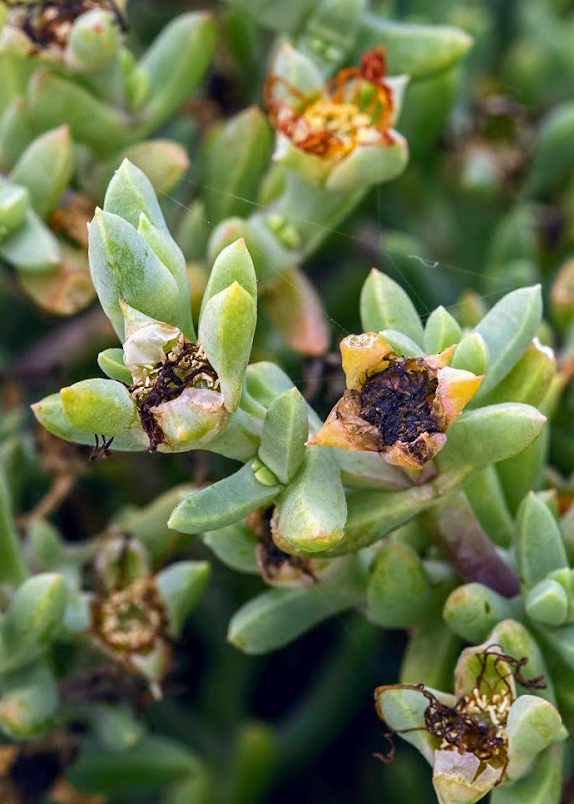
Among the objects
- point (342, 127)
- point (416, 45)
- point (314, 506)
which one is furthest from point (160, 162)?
point (314, 506)

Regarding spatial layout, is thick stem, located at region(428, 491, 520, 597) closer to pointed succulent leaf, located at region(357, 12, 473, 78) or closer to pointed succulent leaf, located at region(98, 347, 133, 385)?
pointed succulent leaf, located at region(98, 347, 133, 385)

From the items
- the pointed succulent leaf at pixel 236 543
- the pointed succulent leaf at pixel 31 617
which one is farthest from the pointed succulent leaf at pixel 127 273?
the pointed succulent leaf at pixel 31 617

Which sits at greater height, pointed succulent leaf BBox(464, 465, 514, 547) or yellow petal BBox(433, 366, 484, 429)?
yellow petal BBox(433, 366, 484, 429)

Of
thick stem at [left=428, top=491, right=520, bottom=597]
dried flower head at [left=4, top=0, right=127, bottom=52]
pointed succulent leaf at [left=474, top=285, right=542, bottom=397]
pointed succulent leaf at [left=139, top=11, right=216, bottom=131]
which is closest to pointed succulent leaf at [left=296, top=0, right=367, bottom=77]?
pointed succulent leaf at [left=139, top=11, right=216, bottom=131]

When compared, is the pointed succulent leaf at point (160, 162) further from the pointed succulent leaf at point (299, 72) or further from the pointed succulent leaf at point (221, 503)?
the pointed succulent leaf at point (221, 503)

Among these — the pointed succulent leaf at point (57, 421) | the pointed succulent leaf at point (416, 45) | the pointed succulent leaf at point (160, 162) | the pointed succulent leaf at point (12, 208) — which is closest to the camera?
the pointed succulent leaf at point (57, 421)

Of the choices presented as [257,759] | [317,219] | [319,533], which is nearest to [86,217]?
[317,219]

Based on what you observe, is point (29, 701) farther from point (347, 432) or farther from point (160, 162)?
point (160, 162)
